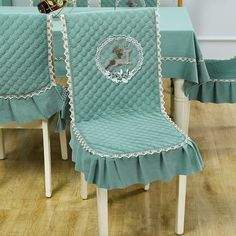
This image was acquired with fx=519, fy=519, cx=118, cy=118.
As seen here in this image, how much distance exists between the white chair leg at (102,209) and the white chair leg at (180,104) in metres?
0.86

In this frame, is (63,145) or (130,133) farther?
(63,145)

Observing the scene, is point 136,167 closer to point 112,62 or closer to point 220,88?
point 112,62

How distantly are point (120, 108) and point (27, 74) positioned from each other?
46 centimetres

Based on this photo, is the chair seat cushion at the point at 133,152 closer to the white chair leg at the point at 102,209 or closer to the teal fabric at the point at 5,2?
the white chair leg at the point at 102,209

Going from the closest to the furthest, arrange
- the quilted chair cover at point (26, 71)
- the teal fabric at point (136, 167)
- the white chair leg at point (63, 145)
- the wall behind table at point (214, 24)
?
the teal fabric at point (136, 167) → the quilted chair cover at point (26, 71) → the white chair leg at point (63, 145) → the wall behind table at point (214, 24)

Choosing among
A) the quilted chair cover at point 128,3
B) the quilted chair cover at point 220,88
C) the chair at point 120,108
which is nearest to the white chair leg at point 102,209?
the chair at point 120,108

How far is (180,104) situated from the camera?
276cm

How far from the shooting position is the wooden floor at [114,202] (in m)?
2.37

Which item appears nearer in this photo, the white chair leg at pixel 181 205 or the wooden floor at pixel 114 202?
the white chair leg at pixel 181 205

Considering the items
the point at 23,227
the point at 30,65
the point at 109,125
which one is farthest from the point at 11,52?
the point at 23,227

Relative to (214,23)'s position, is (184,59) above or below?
above

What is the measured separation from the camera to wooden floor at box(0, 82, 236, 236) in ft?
7.77

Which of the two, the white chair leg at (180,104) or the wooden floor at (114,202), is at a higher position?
the white chair leg at (180,104)

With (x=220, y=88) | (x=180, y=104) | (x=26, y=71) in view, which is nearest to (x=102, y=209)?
(x=26, y=71)
